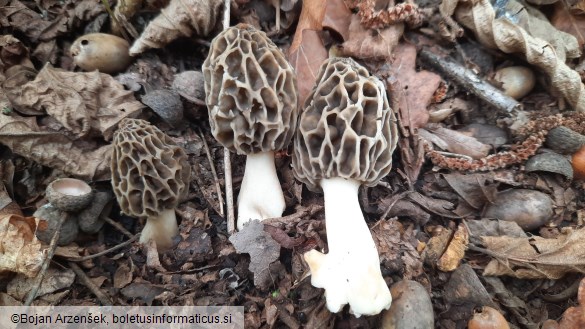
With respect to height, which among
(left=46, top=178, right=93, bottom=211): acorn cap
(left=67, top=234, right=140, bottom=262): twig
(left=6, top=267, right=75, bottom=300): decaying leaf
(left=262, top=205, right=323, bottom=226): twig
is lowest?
(left=6, top=267, right=75, bottom=300): decaying leaf

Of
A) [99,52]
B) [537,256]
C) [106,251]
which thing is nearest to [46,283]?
[106,251]

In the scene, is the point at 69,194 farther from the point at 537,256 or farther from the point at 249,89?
the point at 537,256

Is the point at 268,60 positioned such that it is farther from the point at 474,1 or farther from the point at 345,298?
the point at 474,1

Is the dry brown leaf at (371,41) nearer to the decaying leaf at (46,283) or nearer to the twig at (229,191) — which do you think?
the twig at (229,191)

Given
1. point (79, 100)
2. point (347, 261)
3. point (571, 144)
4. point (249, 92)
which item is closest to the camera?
point (347, 261)

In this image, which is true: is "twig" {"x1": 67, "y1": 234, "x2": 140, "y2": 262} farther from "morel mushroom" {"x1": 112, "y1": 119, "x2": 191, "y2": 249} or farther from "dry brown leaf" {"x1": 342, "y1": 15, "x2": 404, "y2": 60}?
"dry brown leaf" {"x1": 342, "y1": 15, "x2": 404, "y2": 60}

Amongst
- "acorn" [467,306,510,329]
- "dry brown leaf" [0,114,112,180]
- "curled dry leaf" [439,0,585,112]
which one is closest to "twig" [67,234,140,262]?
"dry brown leaf" [0,114,112,180]
